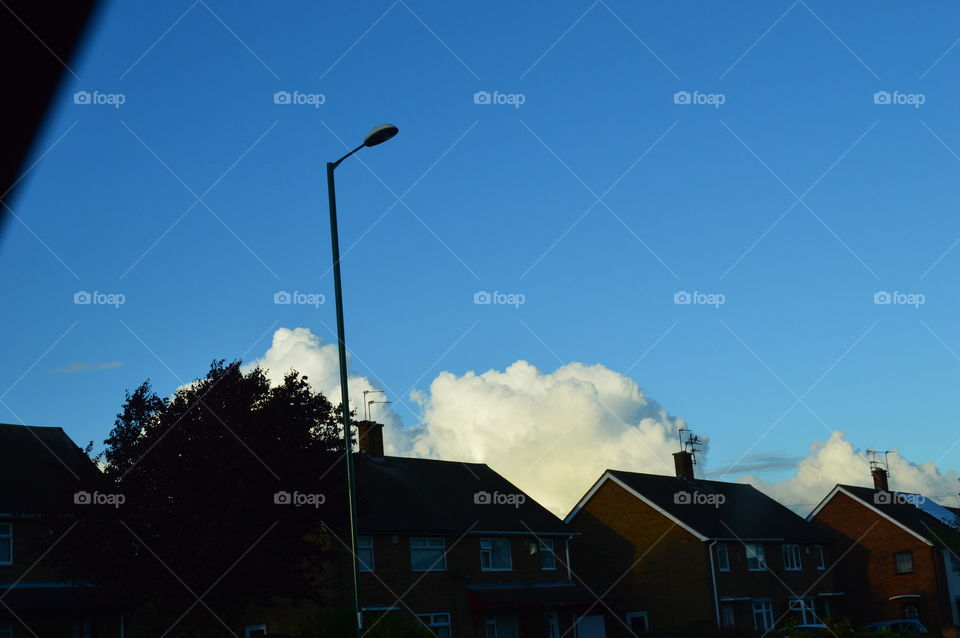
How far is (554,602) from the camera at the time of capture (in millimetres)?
39156

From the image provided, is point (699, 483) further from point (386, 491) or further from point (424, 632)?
point (424, 632)

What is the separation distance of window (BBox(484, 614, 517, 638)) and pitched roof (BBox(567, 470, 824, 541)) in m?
11.6

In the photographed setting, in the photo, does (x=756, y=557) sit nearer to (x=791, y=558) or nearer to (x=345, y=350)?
(x=791, y=558)

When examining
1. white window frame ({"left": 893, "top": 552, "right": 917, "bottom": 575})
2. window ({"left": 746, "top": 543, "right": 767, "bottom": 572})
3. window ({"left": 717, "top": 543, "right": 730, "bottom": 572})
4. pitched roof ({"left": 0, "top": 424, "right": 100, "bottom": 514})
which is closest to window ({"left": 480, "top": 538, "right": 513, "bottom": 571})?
window ({"left": 717, "top": 543, "right": 730, "bottom": 572})

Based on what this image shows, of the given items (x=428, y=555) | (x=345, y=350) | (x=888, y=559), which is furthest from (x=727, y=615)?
(x=345, y=350)

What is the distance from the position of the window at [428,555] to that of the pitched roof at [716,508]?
14000 millimetres

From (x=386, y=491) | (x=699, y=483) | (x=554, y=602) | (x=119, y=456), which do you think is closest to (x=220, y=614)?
(x=119, y=456)

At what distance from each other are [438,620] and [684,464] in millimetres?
24384

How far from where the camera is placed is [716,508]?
53.0 metres

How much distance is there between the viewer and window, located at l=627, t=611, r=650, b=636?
4728 centimetres

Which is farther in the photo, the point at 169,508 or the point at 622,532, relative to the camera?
the point at 622,532

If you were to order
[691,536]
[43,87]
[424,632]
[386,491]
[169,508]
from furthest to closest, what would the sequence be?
[691,536] < [386,491] < [424,632] < [169,508] < [43,87]

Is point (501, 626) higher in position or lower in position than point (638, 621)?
higher

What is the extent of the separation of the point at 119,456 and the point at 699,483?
39216mm
